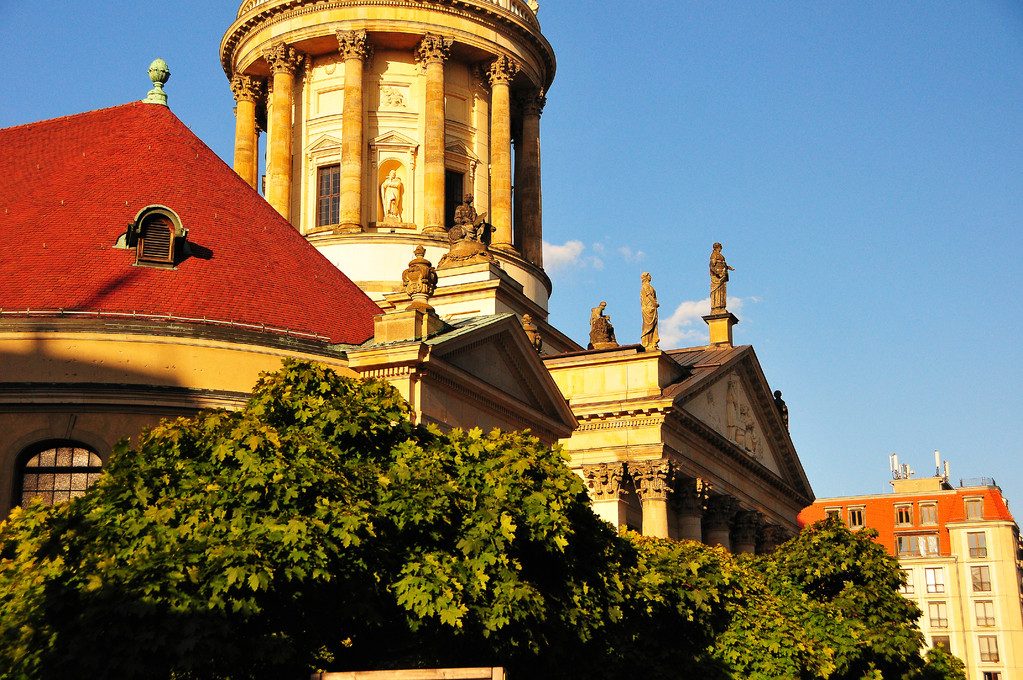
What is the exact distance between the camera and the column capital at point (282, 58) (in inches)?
2270

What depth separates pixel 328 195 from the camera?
187 feet

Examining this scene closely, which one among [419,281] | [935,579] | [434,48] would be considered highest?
[434,48]

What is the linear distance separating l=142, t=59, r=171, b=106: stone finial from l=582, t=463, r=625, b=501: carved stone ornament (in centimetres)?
1745

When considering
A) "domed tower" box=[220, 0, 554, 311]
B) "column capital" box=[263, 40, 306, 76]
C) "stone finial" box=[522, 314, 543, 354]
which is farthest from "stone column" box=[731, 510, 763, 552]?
"column capital" box=[263, 40, 306, 76]

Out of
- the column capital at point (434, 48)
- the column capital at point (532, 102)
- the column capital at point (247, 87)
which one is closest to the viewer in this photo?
the column capital at point (434, 48)

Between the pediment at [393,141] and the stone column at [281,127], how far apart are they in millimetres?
3721

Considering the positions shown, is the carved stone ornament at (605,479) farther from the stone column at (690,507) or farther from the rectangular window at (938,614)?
the rectangular window at (938,614)

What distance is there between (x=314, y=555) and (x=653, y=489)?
2620 cm

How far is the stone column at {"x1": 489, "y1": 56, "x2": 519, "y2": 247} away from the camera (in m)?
56.5

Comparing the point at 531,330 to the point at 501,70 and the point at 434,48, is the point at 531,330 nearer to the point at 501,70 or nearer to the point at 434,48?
the point at 434,48

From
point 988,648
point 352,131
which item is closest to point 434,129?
point 352,131

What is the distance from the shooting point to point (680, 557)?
103ft

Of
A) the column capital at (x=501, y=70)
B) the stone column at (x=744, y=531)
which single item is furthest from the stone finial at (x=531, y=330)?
the column capital at (x=501, y=70)

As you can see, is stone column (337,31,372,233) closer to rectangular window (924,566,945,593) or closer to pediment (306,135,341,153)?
pediment (306,135,341,153)
